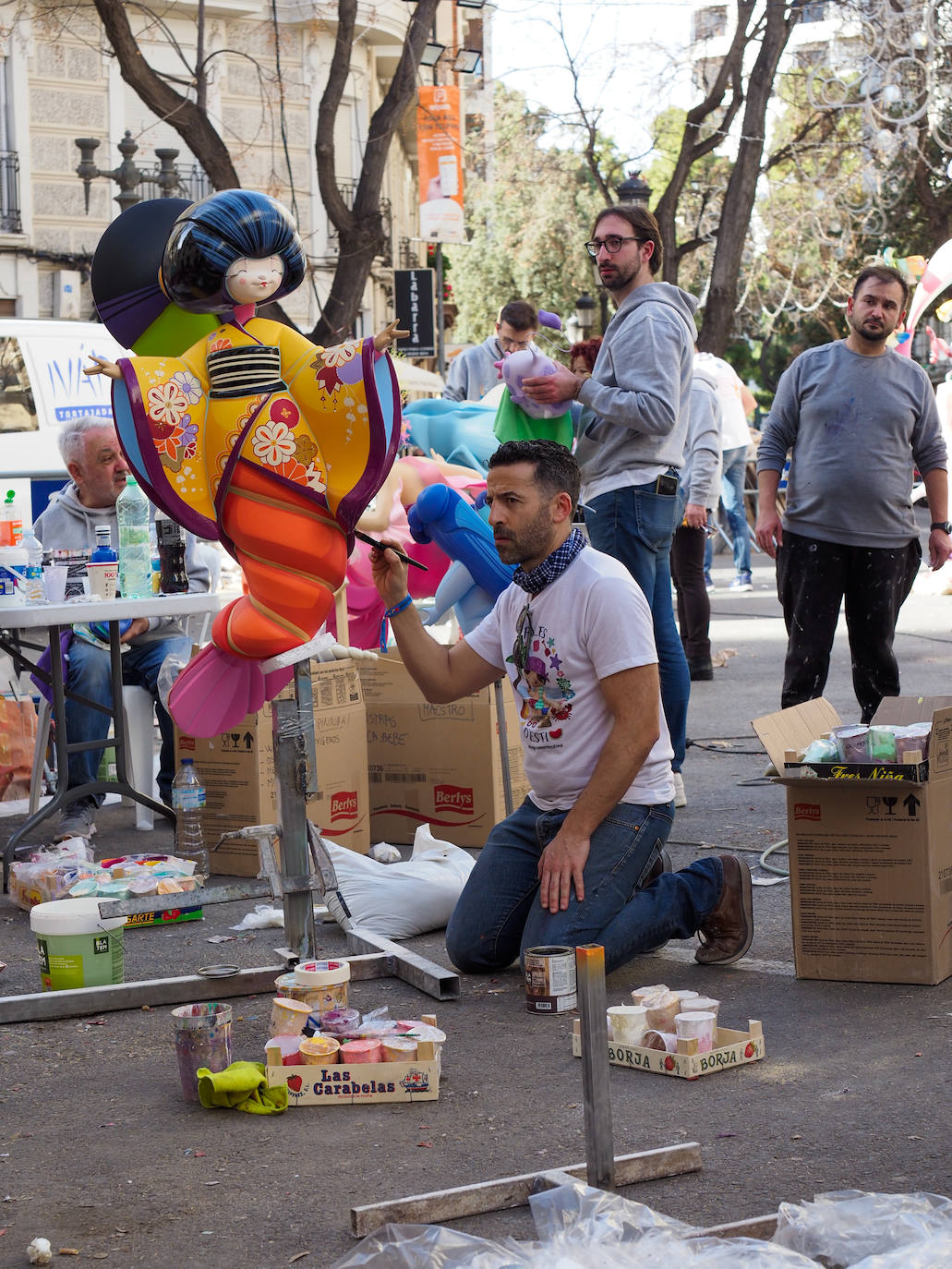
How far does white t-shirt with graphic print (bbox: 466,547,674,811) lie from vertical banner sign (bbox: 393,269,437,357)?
1454 cm

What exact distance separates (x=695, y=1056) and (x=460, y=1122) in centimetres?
50

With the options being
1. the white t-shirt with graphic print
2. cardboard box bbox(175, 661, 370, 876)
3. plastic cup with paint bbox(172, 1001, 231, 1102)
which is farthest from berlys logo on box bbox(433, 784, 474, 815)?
plastic cup with paint bbox(172, 1001, 231, 1102)

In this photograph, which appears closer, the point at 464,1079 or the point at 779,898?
the point at 464,1079

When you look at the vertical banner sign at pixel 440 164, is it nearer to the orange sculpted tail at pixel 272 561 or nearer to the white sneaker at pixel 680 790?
the white sneaker at pixel 680 790

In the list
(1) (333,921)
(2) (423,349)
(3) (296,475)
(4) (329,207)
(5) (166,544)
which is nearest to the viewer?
(3) (296,475)

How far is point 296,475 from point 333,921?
4.76ft

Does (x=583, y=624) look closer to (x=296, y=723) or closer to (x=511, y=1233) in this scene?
(x=296, y=723)

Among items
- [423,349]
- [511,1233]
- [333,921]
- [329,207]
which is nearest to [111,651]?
[333,921]

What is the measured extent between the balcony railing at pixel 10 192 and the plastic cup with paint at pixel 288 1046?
19783mm

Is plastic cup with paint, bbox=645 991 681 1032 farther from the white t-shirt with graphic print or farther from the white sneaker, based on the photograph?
the white sneaker

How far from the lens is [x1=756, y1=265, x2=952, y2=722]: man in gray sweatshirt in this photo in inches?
209

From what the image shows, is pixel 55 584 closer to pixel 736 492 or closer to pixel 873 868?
pixel 873 868

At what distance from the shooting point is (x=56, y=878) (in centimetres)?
470

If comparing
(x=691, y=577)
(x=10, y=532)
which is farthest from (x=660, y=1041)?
(x=691, y=577)
